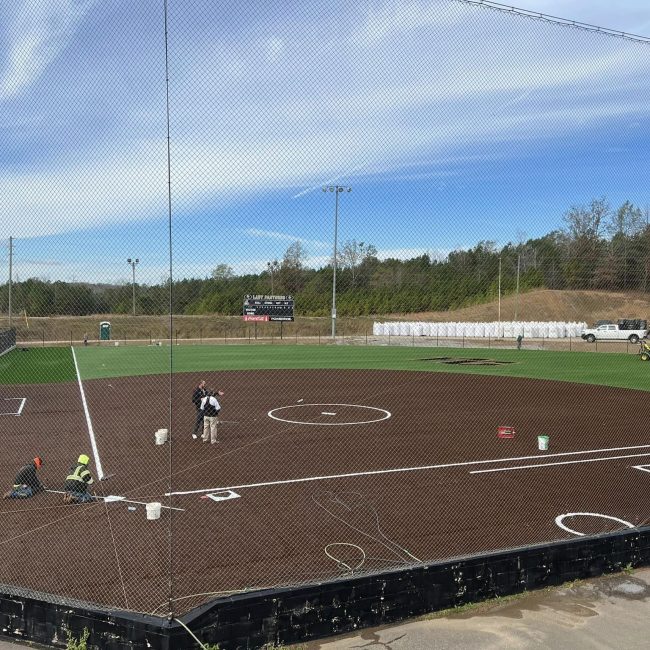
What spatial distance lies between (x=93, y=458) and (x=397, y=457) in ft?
24.2

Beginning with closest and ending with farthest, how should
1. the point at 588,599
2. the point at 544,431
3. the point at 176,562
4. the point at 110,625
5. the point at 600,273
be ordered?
1. the point at 110,625
2. the point at 588,599
3. the point at 176,562
4. the point at 544,431
5. the point at 600,273

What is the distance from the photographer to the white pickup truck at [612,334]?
195 feet

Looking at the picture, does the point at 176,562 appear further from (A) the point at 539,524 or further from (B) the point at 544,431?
(B) the point at 544,431

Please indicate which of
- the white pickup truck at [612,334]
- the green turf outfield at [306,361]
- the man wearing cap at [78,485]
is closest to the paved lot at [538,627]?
the man wearing cap at [78,485]

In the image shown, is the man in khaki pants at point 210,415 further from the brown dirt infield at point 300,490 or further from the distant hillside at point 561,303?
the distant hillside at point 561,303

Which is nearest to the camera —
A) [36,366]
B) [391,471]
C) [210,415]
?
[391,471]

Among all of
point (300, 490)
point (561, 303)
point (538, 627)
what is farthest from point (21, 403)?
point (561, 303)

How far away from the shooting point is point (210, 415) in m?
16.5

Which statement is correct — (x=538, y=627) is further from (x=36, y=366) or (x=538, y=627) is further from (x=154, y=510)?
(x=36, y=366)

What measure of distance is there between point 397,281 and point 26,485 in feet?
28.9

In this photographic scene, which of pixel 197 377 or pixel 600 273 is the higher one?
pixel 600 273

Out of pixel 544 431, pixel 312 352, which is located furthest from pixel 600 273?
pixel 312 352

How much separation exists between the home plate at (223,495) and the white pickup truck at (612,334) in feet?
183

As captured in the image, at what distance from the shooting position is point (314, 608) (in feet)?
21.1
